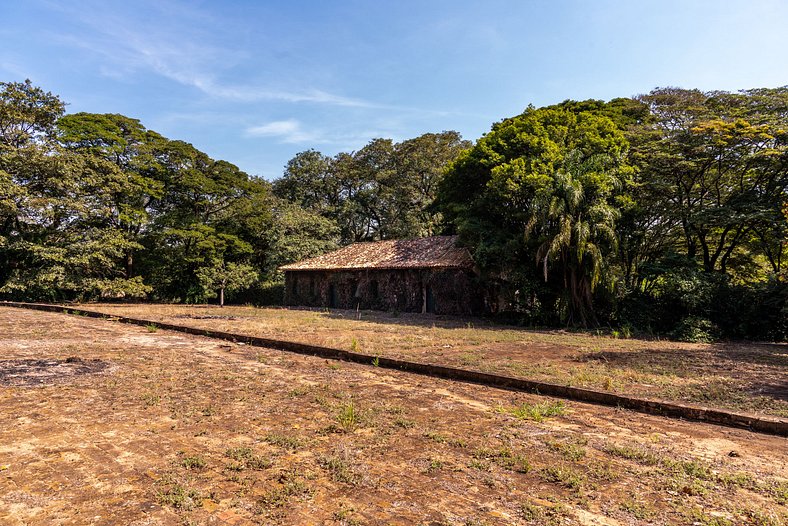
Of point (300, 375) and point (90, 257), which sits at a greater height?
point (90, 257)

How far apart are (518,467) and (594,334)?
41.6 ft

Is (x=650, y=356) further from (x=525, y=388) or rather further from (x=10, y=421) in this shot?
(x=10, y=421)

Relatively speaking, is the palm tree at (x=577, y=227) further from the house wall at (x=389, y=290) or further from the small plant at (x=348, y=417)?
the small plant at (x=348, y=417)

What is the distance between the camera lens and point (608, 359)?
967 cm

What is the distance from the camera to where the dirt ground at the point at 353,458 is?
305 centimetres

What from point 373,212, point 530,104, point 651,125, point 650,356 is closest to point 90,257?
point 373,212

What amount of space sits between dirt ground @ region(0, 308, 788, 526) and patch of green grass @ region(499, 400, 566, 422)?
0.03m

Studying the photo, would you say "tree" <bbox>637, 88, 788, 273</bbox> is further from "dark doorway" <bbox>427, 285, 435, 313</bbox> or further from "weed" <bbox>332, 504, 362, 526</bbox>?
"weed" <bbox>332, 504, 362, 526</bbox>

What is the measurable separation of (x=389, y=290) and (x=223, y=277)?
1202cm

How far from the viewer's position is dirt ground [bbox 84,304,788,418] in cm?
670

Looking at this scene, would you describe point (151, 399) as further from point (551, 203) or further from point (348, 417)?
point (551, 203)

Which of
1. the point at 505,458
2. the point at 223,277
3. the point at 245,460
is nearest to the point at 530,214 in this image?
the point at 505,458

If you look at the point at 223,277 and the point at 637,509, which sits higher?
the point at 223,277

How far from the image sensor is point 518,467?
3830mm
